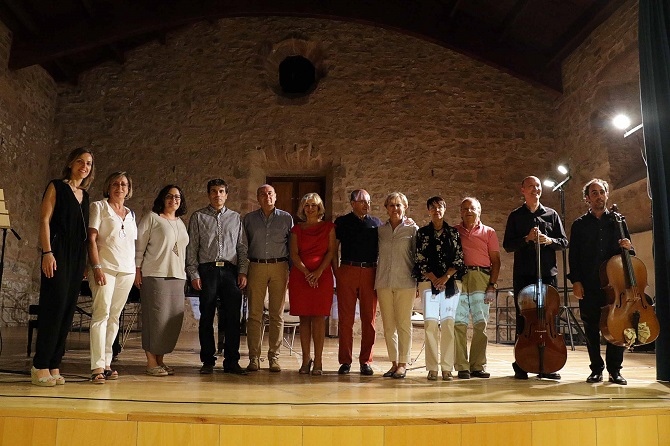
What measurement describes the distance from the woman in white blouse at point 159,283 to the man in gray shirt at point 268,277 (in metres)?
0.52

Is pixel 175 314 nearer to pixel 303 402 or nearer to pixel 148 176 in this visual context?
pixel 303 402

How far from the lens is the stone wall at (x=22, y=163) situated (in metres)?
8.31

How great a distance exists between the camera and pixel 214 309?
157 inches

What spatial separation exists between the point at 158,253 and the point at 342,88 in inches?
249

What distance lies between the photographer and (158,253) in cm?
381

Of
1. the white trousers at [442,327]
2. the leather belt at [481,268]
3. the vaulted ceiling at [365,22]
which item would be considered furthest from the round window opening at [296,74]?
the white trousers at [442,327]

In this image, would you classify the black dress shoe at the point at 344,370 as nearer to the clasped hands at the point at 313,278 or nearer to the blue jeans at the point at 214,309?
the clasped hands at the point at 313,278

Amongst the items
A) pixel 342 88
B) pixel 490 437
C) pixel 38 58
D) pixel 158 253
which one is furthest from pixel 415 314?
pixel 38 58

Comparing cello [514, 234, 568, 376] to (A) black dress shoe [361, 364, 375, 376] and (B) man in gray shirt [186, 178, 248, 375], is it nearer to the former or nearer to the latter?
(A) black dress shoe [361, 364, 375, 376]

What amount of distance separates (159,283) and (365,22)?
6.91 metres

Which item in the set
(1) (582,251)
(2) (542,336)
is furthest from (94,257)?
(1) (582,251)

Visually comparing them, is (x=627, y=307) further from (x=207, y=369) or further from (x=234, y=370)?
(x=207, y=369)

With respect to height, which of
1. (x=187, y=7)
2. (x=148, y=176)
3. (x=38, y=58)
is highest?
(x=187, y=7)

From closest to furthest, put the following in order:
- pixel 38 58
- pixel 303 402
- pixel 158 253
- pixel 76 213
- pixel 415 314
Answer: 1. pixel 303 402
2. pixel 76 213
3. pixel 158 253
4. pixel 415 314
5. pixel 38 58
